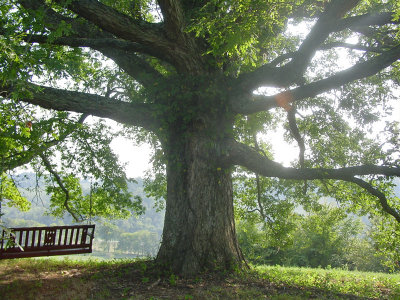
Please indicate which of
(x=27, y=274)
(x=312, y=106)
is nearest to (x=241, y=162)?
(x=312, y=106)

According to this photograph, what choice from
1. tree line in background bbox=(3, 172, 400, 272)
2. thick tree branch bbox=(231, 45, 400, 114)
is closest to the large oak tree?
thick tree branch bbox=(231, 45, 400, 114)

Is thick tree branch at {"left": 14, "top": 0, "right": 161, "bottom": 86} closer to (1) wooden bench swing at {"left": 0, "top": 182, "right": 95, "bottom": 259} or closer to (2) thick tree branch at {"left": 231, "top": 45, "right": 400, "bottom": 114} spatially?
(2) thick tree branch at {"left": 231, "top": 45, "right": 400, "bottom": 114}

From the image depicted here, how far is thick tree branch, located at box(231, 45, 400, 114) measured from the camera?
677 cm

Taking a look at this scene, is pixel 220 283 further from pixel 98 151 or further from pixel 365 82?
pixel 365 82

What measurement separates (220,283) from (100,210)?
30.0 ft

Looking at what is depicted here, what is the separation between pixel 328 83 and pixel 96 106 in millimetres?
6158

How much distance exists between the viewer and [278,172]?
8.45 metres

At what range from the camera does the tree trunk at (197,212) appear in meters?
7.69

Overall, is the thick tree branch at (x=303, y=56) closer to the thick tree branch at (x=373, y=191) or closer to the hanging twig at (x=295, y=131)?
the hanging twig at (x=295, y=131)

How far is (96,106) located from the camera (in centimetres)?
849

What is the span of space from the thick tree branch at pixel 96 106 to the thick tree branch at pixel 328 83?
256 cm

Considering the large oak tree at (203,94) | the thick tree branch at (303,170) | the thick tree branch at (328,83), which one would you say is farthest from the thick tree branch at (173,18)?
the thick tree branch at (303,170)

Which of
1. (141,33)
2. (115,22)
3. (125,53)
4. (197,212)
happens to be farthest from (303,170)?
(125,53)

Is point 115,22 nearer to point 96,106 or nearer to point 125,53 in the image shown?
point 96,106
